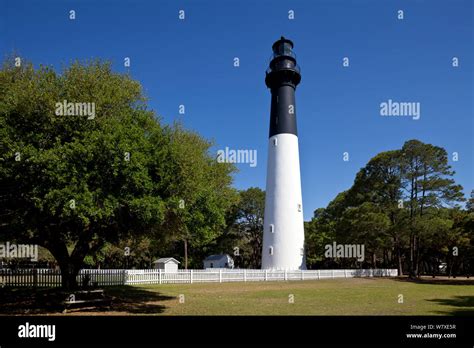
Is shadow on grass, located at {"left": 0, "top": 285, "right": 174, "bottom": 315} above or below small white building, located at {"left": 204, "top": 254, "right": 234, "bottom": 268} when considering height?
above

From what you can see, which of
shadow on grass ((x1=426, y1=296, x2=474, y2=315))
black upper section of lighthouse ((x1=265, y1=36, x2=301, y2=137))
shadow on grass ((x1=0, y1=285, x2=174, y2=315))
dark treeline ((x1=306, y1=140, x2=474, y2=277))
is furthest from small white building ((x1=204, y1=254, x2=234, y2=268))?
shadow on grass ((x1=426, y1=296, x2=474, y2=315))

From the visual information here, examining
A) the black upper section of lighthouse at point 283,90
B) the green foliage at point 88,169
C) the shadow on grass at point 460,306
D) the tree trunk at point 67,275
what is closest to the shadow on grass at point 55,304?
the tree trunk at point 67,275

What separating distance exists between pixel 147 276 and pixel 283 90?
2240cm

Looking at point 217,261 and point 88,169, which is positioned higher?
point 88,169

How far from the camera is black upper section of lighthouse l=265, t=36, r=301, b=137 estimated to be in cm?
3678

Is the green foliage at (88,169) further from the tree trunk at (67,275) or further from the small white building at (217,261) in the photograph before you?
the small white building at (217,261)

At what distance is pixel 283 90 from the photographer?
122ft

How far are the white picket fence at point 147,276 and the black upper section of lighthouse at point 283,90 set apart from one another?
14365mm

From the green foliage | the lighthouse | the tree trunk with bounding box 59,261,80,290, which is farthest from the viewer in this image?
the lighthouse

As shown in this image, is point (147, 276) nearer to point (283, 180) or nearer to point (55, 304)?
point (55, 304)

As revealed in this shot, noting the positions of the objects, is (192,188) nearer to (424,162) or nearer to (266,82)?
(266,82)

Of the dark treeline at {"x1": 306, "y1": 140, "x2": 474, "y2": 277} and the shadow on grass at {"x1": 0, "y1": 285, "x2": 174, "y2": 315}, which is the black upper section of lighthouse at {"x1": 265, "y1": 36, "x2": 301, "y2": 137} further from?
the shadow on grass at {"x1": 0, "y1": 285, "x2": 174, "y2": 315}

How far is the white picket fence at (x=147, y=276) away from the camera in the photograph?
2403 cm


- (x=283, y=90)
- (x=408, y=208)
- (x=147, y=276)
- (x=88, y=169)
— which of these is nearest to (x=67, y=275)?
(x=88, y=169)
